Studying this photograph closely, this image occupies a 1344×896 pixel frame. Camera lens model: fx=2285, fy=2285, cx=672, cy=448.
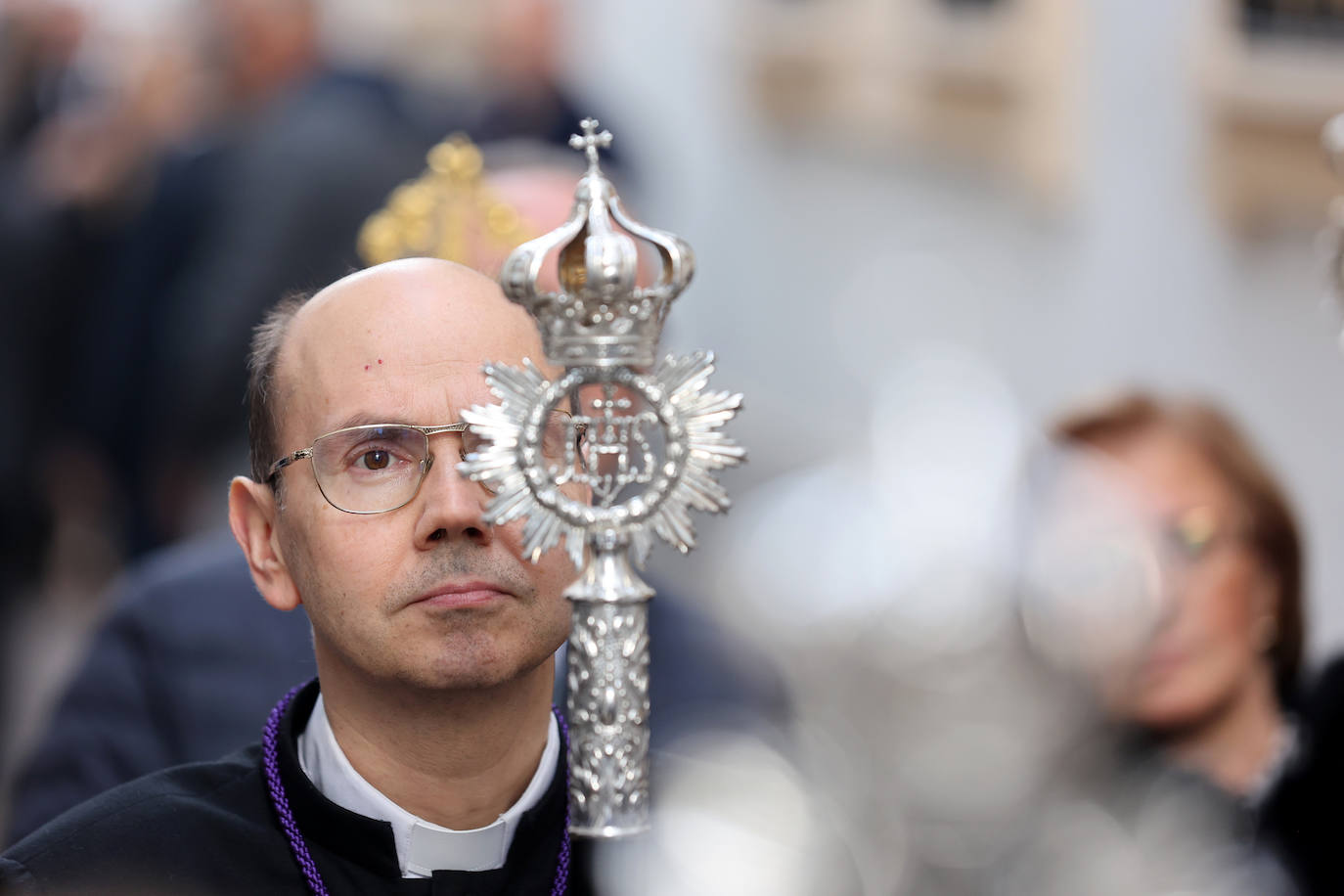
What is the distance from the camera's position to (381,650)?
7.54 ft

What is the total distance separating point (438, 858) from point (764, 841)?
360 millimetres

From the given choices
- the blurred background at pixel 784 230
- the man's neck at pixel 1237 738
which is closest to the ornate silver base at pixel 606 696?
the man's neck at pixel 1237 738

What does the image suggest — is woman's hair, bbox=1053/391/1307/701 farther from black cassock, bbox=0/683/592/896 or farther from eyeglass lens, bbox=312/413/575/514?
eyeglass lens, bbox=312/413/575/514

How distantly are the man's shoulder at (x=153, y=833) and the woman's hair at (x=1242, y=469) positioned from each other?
212cm

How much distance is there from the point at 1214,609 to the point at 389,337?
221cm

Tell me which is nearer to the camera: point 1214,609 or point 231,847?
point 231,847

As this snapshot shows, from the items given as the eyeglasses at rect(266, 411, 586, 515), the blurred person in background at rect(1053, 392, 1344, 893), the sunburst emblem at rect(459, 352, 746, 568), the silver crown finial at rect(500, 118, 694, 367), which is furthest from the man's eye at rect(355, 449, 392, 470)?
the blurred person in background at rect(1053, 392, 1344, 893)

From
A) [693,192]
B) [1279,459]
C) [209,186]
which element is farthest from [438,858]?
[693,192]

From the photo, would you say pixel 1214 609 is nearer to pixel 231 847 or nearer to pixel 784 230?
pixel 231 847

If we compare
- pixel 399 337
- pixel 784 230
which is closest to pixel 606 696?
pixel 399 337

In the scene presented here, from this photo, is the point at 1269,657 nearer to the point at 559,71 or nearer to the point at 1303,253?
the point at 1303,253

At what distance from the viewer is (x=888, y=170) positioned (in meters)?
9.30

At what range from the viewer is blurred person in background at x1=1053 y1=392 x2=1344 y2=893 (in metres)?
3.98

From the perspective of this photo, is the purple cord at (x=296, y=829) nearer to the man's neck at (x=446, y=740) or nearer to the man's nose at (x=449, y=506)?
the man's neck at (x=446, y=740)
